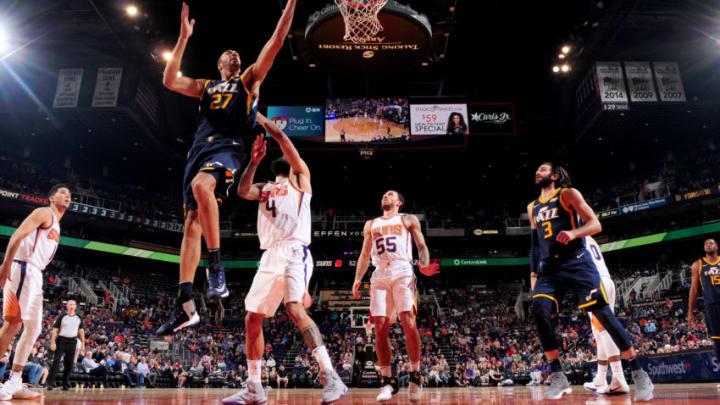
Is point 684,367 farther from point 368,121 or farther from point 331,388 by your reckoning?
point 368,121

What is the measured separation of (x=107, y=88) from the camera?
20.7 meters

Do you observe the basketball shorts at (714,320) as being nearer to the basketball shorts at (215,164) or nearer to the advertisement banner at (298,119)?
the basketball shorts at (215,164)

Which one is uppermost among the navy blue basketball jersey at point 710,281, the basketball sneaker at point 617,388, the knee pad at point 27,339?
the navy blue basketball jersey at point 710,281

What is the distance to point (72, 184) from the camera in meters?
27.4

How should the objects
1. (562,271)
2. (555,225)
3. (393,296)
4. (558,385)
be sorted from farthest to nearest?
(393,296) < (555,225) < (562,271) < (558,385)

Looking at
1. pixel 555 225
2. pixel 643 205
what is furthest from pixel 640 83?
pixel 555 225

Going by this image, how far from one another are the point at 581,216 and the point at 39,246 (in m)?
6.22

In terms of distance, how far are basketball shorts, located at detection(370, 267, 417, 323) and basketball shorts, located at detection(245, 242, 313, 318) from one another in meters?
1.46

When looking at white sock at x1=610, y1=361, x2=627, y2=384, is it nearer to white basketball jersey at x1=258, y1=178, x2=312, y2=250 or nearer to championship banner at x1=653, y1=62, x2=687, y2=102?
white basketball jersey at x1=258, y1=178, x2=312, y2=250

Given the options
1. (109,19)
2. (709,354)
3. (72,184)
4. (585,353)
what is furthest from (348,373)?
(72,184)

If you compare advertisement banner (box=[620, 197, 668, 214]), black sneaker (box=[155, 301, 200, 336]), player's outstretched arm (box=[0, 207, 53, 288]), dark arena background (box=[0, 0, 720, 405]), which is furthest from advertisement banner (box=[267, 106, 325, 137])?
advertisement banner (box=[620, 197, 668, 214])

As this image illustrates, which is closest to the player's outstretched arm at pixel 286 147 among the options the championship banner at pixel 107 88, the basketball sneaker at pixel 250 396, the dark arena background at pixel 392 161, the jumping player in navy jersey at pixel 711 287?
the basketball sneaker at pixel 250 396

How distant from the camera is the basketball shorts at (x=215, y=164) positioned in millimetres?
3854

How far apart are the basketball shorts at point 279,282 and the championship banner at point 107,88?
64.3 ft
